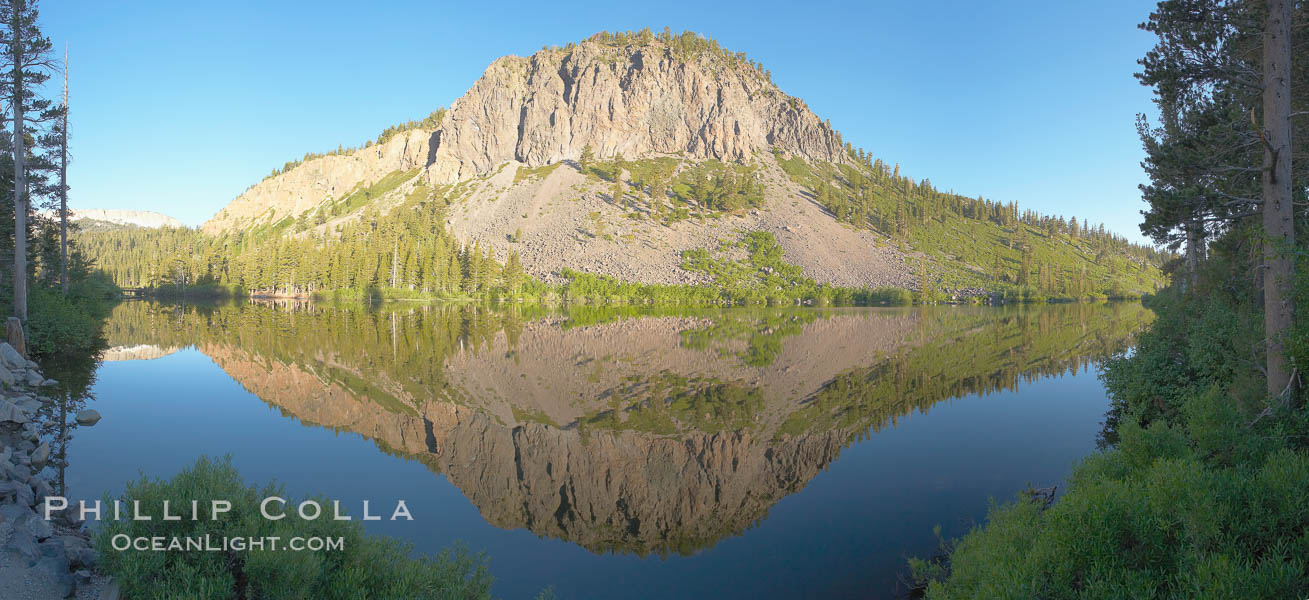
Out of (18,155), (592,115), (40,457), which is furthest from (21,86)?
(592,115)

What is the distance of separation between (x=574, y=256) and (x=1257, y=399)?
111 metres

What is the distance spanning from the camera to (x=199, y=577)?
483 centimetres

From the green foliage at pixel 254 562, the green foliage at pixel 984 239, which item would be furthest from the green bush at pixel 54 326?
the green foliage at pixel 984 239

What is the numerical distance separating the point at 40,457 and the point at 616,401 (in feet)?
41.5

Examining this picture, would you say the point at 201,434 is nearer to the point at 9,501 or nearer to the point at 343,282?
the point at 9,501

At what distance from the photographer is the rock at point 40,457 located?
9781mm

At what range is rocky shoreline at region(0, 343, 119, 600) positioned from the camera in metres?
5.22

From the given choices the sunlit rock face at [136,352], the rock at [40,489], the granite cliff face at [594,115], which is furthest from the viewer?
the granite cliff face at [594,115]

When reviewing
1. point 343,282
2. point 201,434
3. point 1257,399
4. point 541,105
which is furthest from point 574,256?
point 1257,399

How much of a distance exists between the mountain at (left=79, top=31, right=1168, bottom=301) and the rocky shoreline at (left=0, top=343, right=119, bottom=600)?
9208 centimetres

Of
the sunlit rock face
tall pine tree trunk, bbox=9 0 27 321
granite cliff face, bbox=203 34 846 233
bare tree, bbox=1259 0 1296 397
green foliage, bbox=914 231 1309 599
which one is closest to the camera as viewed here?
green foliage, bbox=914 231 1309 599

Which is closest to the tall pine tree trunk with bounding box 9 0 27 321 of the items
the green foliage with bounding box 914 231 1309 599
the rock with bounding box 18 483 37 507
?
the rock with bounding box 18 483 37 507

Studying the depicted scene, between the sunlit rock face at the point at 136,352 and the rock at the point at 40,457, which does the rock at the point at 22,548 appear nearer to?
the rock at the point at 40,457

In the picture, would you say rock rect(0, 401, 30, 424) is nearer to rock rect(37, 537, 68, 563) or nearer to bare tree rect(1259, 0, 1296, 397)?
rock rect(37, 537, 68, 563)
